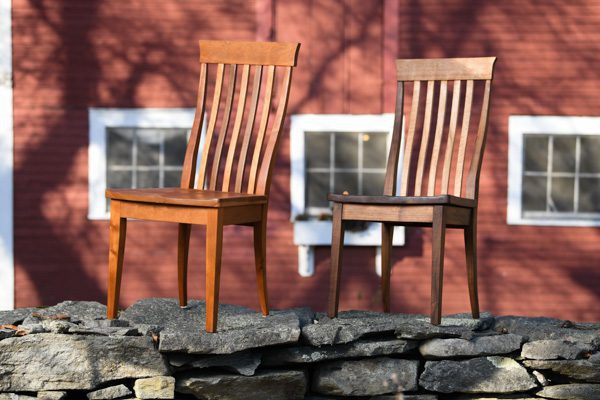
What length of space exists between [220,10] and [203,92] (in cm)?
261

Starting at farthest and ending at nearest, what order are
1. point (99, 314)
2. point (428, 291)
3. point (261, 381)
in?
1. point (428, 291)
2. point (99, 314)
3. point (261, 381)

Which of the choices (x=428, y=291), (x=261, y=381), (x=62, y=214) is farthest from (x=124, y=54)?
(x=261, y=381)

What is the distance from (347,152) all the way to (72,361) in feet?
11.2

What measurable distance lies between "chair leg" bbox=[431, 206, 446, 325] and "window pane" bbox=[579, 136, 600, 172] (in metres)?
3.22

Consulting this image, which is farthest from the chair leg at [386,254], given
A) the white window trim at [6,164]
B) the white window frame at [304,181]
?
the white window trim at [6,164]

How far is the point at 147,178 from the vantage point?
714 centimetres

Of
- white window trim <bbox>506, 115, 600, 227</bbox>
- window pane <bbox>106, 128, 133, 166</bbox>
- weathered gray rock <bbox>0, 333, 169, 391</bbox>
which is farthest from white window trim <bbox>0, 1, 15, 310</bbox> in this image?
white window trim <bbox>506, 115, 600, 227</bbox>

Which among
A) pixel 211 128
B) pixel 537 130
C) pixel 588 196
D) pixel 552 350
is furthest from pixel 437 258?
pixel 588 196

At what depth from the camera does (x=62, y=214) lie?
7.12m

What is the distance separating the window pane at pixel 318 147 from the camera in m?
7.11

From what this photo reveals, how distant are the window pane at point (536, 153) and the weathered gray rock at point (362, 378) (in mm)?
3219

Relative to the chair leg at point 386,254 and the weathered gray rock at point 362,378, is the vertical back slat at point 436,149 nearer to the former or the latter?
the chair leg at point 386,254

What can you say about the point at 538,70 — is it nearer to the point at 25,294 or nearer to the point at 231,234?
the point at 231,234

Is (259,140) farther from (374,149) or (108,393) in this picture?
(374,149)
